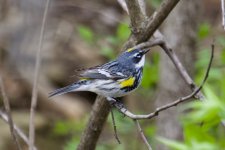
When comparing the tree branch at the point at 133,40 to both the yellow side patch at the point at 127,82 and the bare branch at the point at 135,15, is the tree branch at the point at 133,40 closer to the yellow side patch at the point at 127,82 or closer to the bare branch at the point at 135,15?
the bare branch at the point at 135,15

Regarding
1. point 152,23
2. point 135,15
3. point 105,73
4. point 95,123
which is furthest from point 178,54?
point 152,23

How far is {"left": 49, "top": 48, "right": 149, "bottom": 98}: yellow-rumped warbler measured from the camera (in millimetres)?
4090

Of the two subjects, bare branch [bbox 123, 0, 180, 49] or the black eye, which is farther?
the black eye

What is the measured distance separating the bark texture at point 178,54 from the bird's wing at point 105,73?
673mm

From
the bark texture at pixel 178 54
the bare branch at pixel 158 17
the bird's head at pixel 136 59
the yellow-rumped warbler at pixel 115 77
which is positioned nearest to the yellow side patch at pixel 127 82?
the yellow-rumped warbler at pixel 115 77

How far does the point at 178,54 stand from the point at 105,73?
74cm

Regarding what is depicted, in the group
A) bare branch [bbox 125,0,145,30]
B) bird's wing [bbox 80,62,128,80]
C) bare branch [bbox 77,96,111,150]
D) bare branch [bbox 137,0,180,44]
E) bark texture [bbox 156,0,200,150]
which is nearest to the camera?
bare branch [bbox 137,0,180,44]

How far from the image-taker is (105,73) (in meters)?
4.41

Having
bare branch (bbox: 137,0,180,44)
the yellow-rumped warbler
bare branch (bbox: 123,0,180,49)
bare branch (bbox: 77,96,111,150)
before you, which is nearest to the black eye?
the yellow-rumped warbler

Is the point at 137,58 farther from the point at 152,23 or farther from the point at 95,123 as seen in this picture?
the point at 152,23

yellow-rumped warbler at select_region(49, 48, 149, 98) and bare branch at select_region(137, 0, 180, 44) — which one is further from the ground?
bare branch at select_region(137, 0, 180, 44)

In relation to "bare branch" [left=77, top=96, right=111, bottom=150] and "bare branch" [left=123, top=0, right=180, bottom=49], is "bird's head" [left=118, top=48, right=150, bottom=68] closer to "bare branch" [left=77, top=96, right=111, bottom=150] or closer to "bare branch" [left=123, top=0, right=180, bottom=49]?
"bare branch" [left=77, top=96, right=111, bottom=150]

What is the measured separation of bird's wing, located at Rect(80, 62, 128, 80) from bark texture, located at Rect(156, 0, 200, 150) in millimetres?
673

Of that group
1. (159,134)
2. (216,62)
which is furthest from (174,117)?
(216,62)
